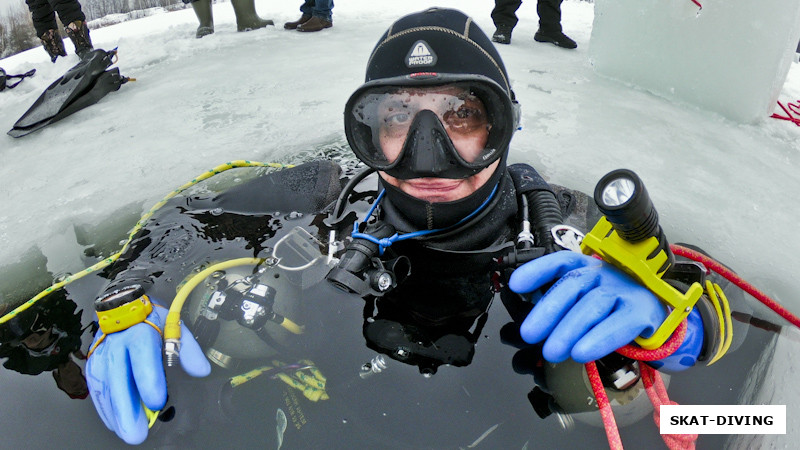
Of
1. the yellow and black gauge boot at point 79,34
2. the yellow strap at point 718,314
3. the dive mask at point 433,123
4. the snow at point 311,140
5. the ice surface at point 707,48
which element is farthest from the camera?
the yellow and black gauge boot at point 79,34

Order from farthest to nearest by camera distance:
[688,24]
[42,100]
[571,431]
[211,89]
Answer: [211,89], [42,100], [688,24], [571,431]

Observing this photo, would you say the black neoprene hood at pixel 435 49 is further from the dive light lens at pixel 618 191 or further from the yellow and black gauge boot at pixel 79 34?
the yellow and black gauge boot at pixel 79 34

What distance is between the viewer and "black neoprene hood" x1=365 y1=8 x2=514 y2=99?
1.58 meters

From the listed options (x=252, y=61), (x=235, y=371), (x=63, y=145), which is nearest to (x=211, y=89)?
(x=252, y=61)

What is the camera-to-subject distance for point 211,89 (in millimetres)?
4008

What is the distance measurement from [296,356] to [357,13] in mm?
5396

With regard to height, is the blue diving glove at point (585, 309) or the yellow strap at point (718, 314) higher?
the blue diving glove at point (585, 309)

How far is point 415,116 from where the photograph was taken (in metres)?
1.50

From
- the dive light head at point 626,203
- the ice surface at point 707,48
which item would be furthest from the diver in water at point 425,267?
the ice surface at point 707,48

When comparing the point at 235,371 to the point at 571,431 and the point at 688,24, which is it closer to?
the point at 571,431

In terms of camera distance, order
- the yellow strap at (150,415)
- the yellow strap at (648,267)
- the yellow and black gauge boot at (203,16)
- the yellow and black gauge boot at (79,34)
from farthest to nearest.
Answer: the yellow and black gauge boot at (203,16)
the yellow and black gauge boot at (79,34)
the yellow strap at (150,415)
the yellow strap at (648,267)

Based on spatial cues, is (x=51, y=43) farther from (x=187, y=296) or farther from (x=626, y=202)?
(x=626, y=202)

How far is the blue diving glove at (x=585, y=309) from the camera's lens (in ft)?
3.67

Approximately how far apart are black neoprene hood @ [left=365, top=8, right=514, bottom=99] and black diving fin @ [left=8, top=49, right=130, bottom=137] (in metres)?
3.18
